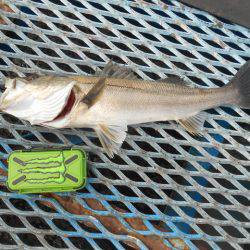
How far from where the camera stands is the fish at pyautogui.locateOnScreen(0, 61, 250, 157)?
2574 mm

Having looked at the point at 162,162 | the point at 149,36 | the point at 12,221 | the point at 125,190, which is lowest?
the point at 12,221

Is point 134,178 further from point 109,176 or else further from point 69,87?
point 69,87

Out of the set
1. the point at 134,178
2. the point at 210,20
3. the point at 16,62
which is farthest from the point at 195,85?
the point at 16,62

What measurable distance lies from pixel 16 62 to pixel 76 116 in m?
0.95

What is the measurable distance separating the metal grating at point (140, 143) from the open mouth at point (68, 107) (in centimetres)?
28

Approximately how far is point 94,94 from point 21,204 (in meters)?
1.13

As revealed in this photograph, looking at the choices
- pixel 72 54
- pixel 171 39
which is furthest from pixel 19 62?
pixel 171 39

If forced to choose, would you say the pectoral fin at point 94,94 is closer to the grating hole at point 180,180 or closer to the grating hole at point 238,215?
→ the grating hole at point 180,180

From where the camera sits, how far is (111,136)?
8.86 feet

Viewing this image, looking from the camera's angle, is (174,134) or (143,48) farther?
(143,48)

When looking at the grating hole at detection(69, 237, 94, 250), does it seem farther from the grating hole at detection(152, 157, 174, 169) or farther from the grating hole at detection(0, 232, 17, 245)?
the grating hole at detection(152, 157, 174, 169)

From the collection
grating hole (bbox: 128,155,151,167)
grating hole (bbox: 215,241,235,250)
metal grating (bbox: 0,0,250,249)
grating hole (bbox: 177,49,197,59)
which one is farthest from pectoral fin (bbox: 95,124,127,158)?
grating hole (bbox: 215,241,235,250)

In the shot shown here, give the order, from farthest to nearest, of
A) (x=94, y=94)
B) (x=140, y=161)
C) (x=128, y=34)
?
(x=128, y=34) < (x=140, y=161) < (x=94, y=94)

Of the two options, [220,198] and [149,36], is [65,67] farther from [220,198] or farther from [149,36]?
[220,198]
